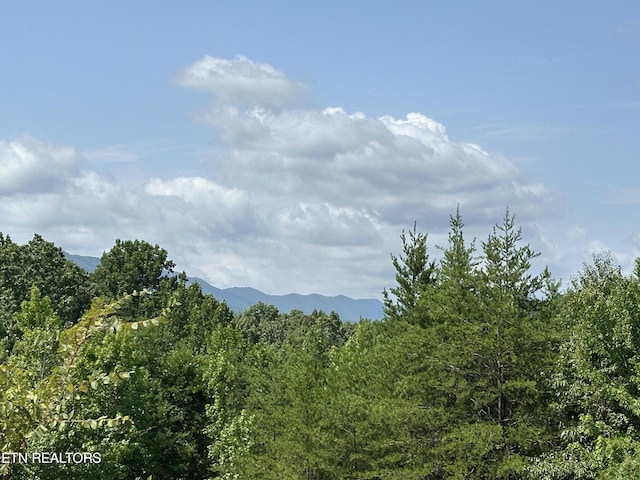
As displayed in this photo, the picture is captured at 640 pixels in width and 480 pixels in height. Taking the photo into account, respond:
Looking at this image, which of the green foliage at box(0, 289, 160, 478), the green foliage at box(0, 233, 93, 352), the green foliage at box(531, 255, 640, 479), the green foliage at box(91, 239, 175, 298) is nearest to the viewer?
the green foliage at box(0, 289, 160, 478)

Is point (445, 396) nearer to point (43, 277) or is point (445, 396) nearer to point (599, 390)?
point (599, 390)

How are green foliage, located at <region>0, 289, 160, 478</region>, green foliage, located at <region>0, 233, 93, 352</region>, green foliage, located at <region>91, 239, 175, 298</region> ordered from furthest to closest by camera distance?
green foliage, located at <region>91, 239, 175, 298</region>
green foliage, located at <region>0, 233, 93, 352</region>
green foliage, located at <region>0, 289, 160, 478</region>

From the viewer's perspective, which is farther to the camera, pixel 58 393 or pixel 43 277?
pixel 43 277

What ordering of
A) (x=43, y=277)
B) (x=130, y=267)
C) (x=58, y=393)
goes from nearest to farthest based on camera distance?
(x=58, y=393), (x=43, y=277), (x=130, y=267)

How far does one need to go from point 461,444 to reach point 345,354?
17.1m

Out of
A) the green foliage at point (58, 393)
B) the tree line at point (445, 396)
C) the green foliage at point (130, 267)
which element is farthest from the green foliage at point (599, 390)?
the green foliage at point (130, 267)

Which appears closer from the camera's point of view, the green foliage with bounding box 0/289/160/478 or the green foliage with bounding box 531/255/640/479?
the green foliage with bounding box 0/289/160/478

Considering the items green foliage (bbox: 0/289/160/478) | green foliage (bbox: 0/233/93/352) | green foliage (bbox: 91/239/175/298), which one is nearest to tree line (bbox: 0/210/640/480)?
green foliage (bbox: 0/289/160/478)

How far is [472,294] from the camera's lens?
28344 millimetres

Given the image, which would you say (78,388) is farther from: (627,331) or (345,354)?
(345,354)

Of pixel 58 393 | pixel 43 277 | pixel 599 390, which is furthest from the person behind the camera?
pixel 43 277

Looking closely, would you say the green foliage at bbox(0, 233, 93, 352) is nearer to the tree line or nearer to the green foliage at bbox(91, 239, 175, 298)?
the green foliage at bbox(91, 239, 175, 298)

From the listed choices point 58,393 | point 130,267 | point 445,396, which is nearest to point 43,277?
point 130,267

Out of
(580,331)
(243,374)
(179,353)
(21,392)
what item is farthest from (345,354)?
(21,392)
